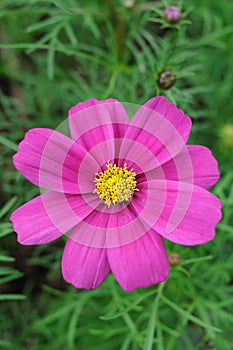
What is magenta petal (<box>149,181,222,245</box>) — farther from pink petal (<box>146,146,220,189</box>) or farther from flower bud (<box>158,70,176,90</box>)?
flower bud (<box>158,70,176,90</box>)

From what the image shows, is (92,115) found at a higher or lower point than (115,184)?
higher

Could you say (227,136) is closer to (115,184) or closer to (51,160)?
(115,184)

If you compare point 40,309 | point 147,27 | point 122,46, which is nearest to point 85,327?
point 40,309

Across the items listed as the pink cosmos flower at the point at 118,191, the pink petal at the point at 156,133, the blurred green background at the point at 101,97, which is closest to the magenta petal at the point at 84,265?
the pink cosmos flower at the point at 118,191

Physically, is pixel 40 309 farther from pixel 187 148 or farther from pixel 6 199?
pixel 187 148

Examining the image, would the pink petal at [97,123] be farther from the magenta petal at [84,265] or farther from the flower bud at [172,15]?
the flower bud at [172,15]

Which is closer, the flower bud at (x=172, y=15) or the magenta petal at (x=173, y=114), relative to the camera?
the magenta petal at (x=173, y=114)

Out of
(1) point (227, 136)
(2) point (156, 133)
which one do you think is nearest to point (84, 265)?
(2) point (156, 133)
